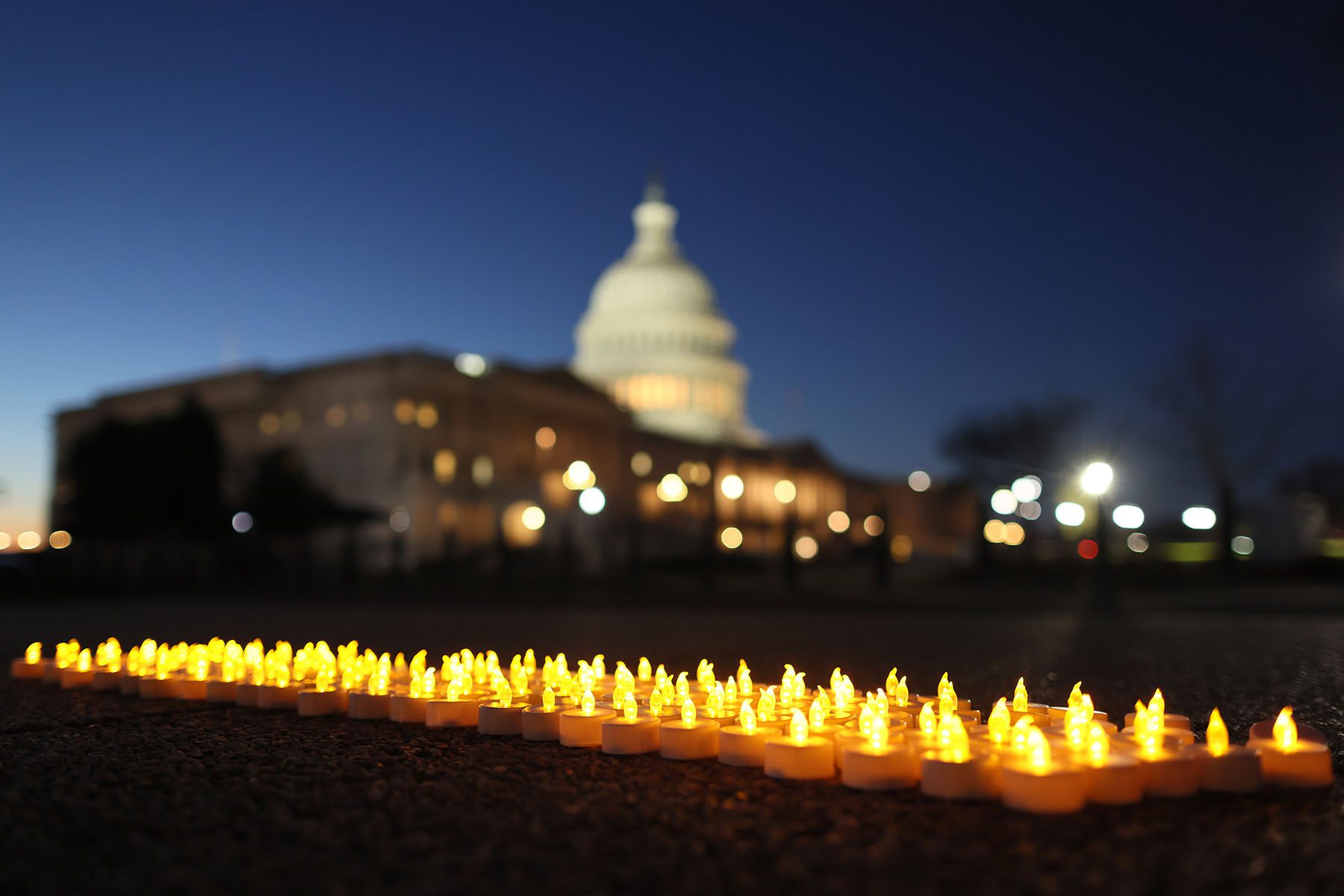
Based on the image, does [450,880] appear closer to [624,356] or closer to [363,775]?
[363,775]

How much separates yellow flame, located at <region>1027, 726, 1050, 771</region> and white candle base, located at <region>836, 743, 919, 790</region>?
1.46 feet

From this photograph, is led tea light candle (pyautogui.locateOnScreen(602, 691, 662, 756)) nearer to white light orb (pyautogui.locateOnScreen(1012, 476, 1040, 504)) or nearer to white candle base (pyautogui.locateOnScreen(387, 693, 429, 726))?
white candle base (pyautogui.locateOnScreen(387, 693, 429, 726))

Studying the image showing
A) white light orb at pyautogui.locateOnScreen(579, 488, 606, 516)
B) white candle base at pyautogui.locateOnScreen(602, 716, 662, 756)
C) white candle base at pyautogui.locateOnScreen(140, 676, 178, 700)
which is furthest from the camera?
white light orb at pyautogui.locateOnScreen(579, 488, 606, 516)

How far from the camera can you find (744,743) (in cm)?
460

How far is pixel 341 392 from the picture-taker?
214ft

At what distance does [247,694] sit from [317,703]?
0.68 meters

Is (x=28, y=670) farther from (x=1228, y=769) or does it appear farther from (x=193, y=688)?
(x=1228, y=769)

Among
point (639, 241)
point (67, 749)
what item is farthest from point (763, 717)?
point (639, 241)

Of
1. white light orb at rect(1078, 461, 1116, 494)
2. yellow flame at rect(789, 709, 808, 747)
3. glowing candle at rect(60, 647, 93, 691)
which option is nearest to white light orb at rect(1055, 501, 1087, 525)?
white light orb at rect(1078, 461, 1116, 494)

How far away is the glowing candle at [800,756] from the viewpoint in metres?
4.28

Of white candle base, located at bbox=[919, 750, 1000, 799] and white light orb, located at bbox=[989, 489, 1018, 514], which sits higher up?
white light orb, located at bbox=[989, 489, 1018, 514]

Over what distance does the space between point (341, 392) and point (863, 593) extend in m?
47.5

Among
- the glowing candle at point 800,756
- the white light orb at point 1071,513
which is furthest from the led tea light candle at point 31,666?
the white light orb at point 1071,513

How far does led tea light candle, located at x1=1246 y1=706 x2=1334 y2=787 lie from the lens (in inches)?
164
